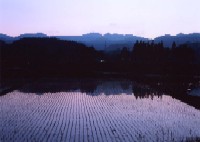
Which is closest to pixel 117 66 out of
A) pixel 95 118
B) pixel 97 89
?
pixel 97 89

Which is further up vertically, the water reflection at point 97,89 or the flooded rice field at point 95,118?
the flooded rice field at point 95,118

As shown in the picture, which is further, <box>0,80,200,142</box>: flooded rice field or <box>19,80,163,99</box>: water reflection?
<box>19,80,163,99</box>: water reflection

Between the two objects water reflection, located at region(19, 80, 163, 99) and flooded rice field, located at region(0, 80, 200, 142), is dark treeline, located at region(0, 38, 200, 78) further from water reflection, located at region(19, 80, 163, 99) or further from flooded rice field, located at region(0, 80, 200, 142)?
flooded rice field, located at region(0, 80, 200, 142)

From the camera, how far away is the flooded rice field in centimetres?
1169

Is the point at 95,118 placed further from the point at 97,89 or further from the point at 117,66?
the point at 117,66

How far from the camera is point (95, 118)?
50.9ft

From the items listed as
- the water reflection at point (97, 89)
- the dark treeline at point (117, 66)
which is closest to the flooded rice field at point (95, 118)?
the water reflection at point (97, 89)

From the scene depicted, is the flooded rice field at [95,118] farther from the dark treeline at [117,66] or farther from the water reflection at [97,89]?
the dark treeline at [117,66]

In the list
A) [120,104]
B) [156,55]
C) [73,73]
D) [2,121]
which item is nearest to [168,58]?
[156,55]

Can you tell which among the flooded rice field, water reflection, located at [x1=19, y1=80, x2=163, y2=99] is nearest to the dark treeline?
water reflection, located at [x1=19, y1=80, x2=163, y2=99]

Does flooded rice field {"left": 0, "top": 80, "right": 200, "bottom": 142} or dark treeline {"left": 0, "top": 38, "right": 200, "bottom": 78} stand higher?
flooded rice field {"left": 0, "top": 80, "right": 200, "bottom": 142}

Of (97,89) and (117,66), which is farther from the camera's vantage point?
(117,66)

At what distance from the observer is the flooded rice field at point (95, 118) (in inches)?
460

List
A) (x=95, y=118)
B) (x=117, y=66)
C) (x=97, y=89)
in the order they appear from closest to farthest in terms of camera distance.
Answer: (x=95, y=118) → (x=97, y=89) → (x=117, y=66)
